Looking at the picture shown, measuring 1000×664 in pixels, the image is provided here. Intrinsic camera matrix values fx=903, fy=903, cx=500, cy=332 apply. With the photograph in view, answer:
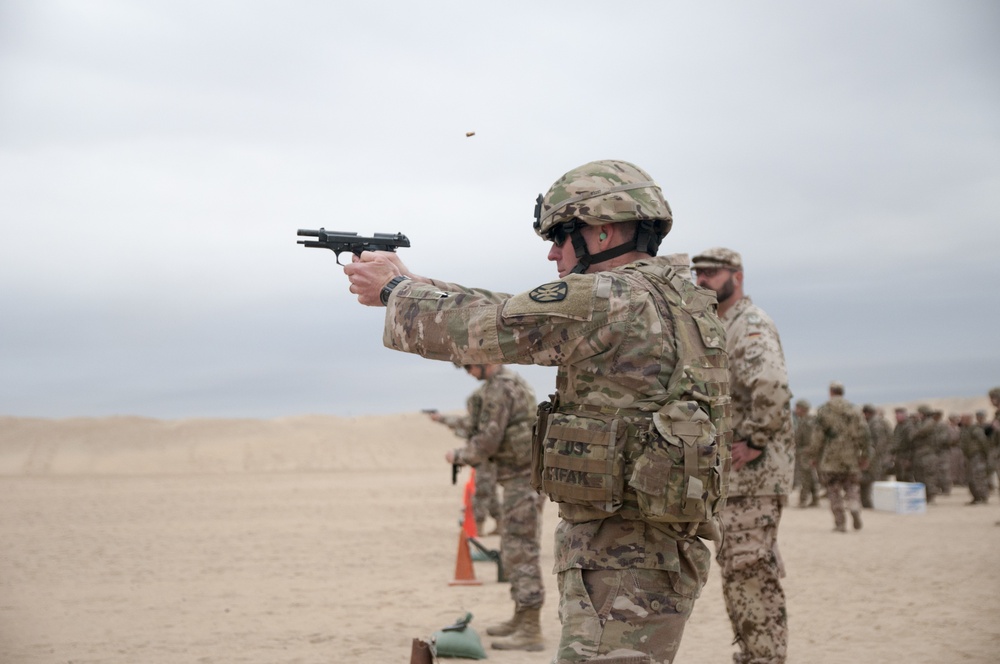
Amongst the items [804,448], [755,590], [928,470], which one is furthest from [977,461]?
[755,590]

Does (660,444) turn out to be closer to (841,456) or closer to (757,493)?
(757,493)

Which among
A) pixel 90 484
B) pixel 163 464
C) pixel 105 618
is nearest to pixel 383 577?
pixel 105 618

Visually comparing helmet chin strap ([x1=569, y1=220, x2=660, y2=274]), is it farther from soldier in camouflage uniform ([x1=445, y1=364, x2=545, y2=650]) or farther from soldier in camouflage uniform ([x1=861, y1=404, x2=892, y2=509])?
soldier in camouflage uniform ([x1=861, y1=404, x2=892, y2=509])

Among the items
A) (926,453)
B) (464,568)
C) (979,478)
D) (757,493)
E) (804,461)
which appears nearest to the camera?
(757,493)

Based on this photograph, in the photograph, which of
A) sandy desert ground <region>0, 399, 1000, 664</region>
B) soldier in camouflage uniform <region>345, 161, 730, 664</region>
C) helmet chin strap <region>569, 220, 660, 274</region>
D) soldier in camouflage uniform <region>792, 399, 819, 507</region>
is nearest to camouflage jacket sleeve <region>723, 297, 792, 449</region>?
soldier in camouflage uniform <region>345, 161, 730, 664</region>

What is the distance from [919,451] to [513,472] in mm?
17477

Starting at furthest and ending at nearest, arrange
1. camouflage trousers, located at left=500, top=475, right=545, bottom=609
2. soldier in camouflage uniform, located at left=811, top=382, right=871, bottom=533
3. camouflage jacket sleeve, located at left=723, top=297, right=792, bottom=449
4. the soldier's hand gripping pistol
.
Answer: soldier in camouflage uniform, located at left=811, top=382, right=871, bottom=533 → camouflage trousers, located at left=500, top=475, right=545, bottom=609 → camouflage jacket sleeve, located at left=723, top=297, right=792, bottom=449 → the soldier's hand gripping pistol

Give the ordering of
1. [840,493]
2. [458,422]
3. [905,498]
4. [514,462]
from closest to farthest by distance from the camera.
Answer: [514,462], [458,422], [840,493], [905,498]

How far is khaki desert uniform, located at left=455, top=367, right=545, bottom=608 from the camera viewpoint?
321 inches

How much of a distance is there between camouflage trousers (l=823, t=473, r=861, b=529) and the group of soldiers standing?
174 inches

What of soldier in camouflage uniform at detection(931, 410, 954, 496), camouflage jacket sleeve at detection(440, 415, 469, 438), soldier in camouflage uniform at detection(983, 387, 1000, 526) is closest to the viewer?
camouflage jacket sleeve at detection(440, 415, 469, 438)

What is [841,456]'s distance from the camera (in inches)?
642

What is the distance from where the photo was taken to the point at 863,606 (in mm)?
9758

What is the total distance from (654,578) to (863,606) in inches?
300
